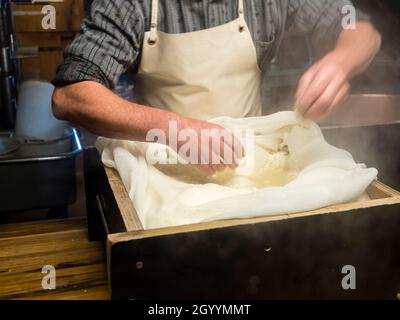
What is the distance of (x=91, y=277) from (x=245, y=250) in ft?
1.12

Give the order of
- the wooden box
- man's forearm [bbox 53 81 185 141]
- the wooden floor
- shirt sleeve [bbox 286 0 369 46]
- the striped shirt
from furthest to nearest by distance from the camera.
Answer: shirt sleeve [bbox 286 0 369 46], the striped shirt, man's forearm [bbox 53 81 185 141], the wooden floor, the wooden box

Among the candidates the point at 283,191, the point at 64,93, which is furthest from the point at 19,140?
the point at 283,191

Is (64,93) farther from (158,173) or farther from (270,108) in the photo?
(270,108)

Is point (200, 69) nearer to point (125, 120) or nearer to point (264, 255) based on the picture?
point (125, 120)

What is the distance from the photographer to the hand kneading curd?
2.42 feet

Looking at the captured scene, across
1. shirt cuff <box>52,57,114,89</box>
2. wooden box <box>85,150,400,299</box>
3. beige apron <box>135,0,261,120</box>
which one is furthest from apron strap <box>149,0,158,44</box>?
wooden box <box>85,150,400,299</box>

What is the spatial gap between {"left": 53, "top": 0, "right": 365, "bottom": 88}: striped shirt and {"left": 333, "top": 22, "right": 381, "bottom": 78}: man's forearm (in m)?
0.07

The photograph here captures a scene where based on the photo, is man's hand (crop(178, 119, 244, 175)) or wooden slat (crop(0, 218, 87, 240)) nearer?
man's hand (crop(178, 119, 244, 175))

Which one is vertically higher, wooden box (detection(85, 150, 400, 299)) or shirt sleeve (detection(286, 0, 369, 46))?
shirt sleeve (detection(286, 0, 369, 46))

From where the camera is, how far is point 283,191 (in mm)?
761

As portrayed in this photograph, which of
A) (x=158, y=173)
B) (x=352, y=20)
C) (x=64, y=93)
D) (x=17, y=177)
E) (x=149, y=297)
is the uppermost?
(x=352, y=20)

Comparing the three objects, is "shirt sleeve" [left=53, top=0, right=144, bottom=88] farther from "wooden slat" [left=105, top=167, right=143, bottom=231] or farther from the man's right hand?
"wooden slat" [left=105, top=167, right=143, bottom=231]

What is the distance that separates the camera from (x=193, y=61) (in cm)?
119

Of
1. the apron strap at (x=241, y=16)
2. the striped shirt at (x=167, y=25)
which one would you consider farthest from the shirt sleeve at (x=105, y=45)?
the apron strap at (x=241, y=16)
